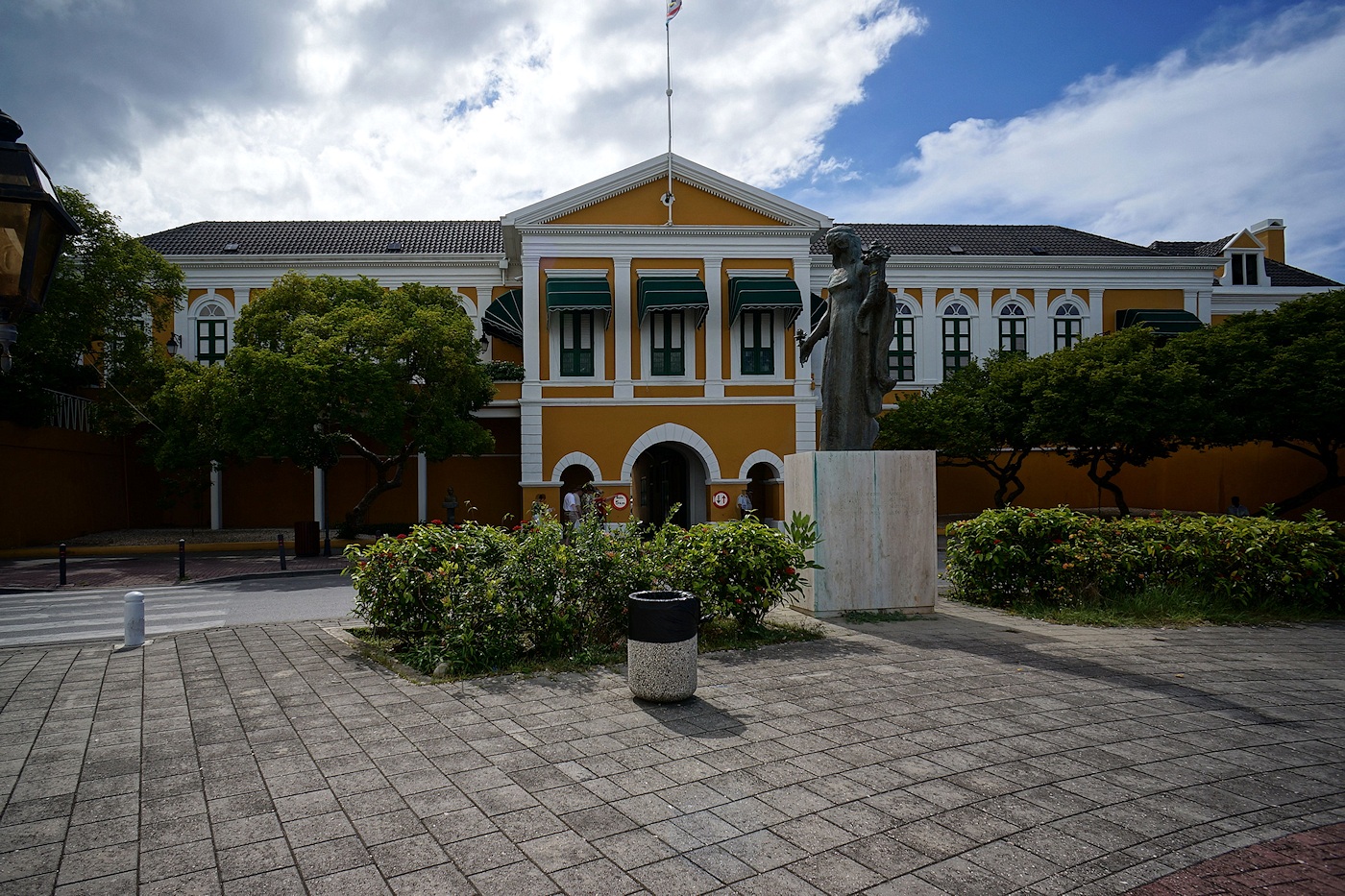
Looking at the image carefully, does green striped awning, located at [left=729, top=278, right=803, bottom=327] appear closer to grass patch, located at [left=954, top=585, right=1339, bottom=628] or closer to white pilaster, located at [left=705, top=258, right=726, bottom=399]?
white pilaster, located at [left=705, top=258, right=726, bottom=399]

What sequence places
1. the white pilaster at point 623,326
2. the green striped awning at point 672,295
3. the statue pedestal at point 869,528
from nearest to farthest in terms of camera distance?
the statue pedestal at point 869,528
the green striped awning at point 672,295
the white pilaster at point 623,326

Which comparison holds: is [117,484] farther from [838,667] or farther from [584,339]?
[838,667]

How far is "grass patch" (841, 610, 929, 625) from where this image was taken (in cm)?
877

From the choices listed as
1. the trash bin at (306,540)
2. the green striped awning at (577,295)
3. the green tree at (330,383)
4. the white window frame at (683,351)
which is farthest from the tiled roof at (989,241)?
the trash bin at (306,540)

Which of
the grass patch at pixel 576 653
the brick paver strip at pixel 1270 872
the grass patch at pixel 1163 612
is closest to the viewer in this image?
the brick paver strip at pixel 1270 872

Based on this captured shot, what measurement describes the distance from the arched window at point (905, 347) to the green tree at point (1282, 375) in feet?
27.1

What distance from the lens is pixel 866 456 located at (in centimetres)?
897

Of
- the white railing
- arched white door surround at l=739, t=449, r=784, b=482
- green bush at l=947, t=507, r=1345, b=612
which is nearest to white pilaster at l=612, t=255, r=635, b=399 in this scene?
arched white door surround at l=739, t=449, r=784, b=482

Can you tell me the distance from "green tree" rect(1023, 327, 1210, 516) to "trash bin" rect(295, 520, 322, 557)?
753 inches

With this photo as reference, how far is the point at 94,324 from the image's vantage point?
20312 mm

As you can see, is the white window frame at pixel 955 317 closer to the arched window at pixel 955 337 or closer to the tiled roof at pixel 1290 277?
the arched window at pixel 955 337

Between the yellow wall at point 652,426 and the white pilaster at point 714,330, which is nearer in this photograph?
the yellow wall at point 652,426

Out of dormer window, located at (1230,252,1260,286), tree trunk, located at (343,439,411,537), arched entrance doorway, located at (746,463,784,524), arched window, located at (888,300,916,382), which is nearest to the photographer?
tree trunk, located at (343,439,411,537)

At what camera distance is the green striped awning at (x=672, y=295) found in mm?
22562
